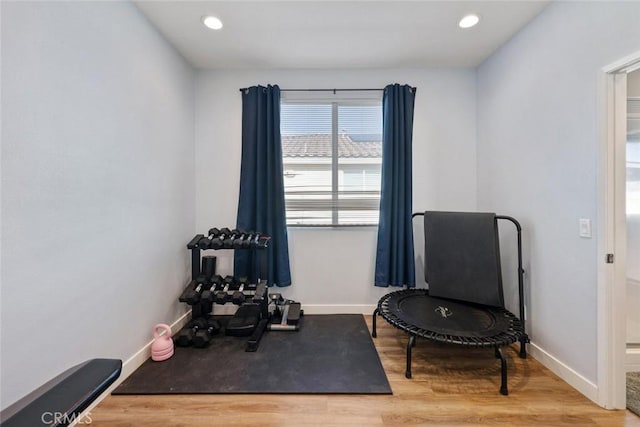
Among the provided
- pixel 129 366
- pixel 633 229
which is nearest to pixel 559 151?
pixel 633 229

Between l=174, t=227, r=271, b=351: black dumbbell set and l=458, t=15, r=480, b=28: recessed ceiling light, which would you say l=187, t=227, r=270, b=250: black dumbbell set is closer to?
l=174, t=227, r=271, b=351: black dumbbell set

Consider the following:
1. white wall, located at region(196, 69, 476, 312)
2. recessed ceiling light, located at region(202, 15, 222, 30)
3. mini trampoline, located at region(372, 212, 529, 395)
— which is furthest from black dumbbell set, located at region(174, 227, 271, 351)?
recessed ceiling light, located at region(202, 15, 222, 30)

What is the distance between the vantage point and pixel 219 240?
2400mm

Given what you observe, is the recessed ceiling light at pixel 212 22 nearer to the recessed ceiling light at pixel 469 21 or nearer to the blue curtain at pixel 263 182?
the blue curtain at pixel 263 182

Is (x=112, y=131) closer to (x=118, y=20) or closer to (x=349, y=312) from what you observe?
(x=118, y=20)

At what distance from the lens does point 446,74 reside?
9.20 feet

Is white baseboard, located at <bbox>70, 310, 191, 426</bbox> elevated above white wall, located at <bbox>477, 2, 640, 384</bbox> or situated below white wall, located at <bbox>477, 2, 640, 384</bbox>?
below

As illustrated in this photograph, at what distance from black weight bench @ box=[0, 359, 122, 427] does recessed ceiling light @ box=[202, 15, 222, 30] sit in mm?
2389

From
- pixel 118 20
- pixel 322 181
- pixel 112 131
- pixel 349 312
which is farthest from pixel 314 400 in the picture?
pixel 118 20

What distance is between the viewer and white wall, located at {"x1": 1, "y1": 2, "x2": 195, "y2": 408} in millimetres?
1182

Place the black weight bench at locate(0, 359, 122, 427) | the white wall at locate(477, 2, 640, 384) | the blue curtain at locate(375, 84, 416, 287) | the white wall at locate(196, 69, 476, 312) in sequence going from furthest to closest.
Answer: the white wall at locate(196, 69, 476, 312) < the blue curtain at locate(375, 84, 416, 287) < the white wall at locate(477, 2, 640, 384) < the black weight bench at locate(0, 359, 122, 427)

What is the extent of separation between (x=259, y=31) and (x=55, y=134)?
66.0 inches

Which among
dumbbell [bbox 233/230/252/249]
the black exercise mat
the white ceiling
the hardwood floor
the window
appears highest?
the white ceiling

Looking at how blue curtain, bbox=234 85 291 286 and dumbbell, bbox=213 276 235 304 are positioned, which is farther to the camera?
blue curtain, bbox=234 85 291 286
